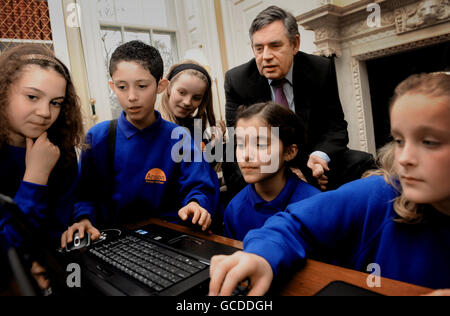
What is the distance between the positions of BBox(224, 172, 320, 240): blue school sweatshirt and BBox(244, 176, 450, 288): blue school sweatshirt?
1.48ft

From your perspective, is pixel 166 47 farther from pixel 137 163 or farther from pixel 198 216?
pixel 198 216

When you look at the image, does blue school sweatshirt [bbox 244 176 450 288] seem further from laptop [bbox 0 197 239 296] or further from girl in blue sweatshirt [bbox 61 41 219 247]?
girl in blue sweatshirt [bbox 61 41 219 247]

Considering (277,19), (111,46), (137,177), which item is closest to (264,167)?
(137,177)

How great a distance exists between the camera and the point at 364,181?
2.55 ft

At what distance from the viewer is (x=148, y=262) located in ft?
2.33

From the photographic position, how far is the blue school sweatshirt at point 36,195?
85 cm

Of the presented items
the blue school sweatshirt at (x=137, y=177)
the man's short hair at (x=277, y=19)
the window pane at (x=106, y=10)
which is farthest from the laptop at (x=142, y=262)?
the window pane at (x=106, y=10)

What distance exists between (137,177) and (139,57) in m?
0.52

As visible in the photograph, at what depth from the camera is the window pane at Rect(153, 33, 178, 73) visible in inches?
160

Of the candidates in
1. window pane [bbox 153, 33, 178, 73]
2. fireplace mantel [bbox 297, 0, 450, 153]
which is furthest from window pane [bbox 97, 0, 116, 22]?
fireplace mantel [bbox 297, 0, 450, 153]

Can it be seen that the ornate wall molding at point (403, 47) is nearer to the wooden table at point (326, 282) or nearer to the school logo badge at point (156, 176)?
the school logo badge at point (156, 176)

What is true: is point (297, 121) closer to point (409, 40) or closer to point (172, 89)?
point (172, 89)
